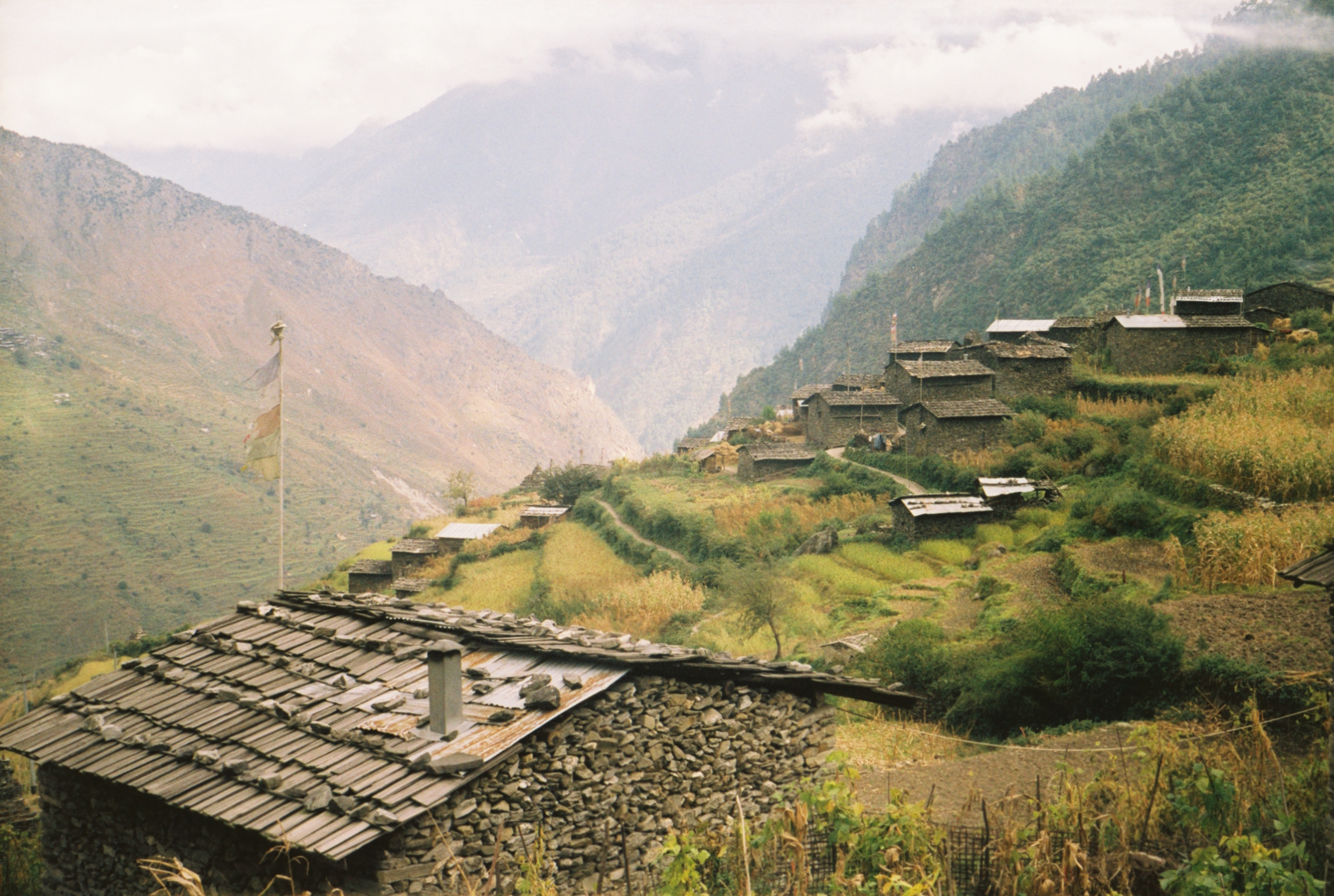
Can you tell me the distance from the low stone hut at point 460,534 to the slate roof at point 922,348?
20933 mm

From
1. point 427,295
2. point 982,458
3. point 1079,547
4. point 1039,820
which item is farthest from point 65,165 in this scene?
point 1039,820

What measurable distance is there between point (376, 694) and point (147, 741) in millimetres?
2265

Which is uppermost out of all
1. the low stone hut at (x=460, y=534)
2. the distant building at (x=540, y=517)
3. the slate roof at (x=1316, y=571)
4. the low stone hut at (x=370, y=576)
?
the slate roof at (x=1316, y=571)

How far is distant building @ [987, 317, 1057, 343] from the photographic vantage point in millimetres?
46969

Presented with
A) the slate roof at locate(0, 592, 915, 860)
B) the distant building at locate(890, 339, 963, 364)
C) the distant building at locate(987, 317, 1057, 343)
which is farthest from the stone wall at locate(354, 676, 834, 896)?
the distant building at locate(987, 317, 1057, 343)

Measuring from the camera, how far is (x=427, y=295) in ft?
504

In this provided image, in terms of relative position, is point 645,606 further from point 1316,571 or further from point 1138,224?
point 1138,224

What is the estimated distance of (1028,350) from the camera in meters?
40.2

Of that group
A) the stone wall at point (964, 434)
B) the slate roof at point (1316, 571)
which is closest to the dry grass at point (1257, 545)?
the slate roof at point (1316, 571)

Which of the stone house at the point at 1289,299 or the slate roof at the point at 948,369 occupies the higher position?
the stone house at the point at 1289,299

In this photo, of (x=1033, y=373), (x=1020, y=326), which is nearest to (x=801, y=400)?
(x=1020, y=326)

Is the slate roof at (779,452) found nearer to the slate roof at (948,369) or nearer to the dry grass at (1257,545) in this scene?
the slate roof at (948,369)

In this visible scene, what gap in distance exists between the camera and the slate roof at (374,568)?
46.0m

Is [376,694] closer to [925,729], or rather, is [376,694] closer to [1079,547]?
[925,729]
